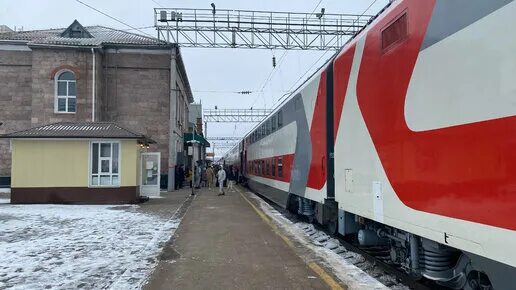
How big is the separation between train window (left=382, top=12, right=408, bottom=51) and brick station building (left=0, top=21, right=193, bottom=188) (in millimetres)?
24686

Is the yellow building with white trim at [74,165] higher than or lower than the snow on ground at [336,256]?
higher

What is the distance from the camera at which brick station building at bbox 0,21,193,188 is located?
95.0ft

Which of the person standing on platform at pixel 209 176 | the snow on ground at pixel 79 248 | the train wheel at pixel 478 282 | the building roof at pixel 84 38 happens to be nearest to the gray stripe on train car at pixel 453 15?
the train wheel at pixel 478 282

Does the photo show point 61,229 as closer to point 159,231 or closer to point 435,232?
point 159,231

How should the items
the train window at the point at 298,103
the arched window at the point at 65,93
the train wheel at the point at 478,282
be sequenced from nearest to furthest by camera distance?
1. the train wheel at the point at 478,282
2. the train window at the point at 298,103
3. the arched window at the point at 65,93

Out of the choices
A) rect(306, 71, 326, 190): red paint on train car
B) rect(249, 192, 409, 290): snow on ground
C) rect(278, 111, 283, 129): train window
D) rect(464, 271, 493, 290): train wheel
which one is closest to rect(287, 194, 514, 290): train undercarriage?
rect(464, 271, 493, 290): train wheel

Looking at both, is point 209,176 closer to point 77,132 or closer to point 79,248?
point 77,132

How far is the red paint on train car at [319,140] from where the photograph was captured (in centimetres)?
891

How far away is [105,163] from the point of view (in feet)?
61.2

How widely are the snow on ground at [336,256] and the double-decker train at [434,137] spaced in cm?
48

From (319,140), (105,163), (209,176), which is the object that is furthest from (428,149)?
(209,176)

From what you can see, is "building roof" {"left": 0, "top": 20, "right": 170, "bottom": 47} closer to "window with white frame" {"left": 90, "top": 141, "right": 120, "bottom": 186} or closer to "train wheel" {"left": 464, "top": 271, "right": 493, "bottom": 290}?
"window with white frame" {"left": 90, "top": 141, "right": 120, "bottom": 186}

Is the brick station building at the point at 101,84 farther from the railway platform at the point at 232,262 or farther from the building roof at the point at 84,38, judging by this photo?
the railway platform at the point at 232,262

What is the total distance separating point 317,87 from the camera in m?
9.54
